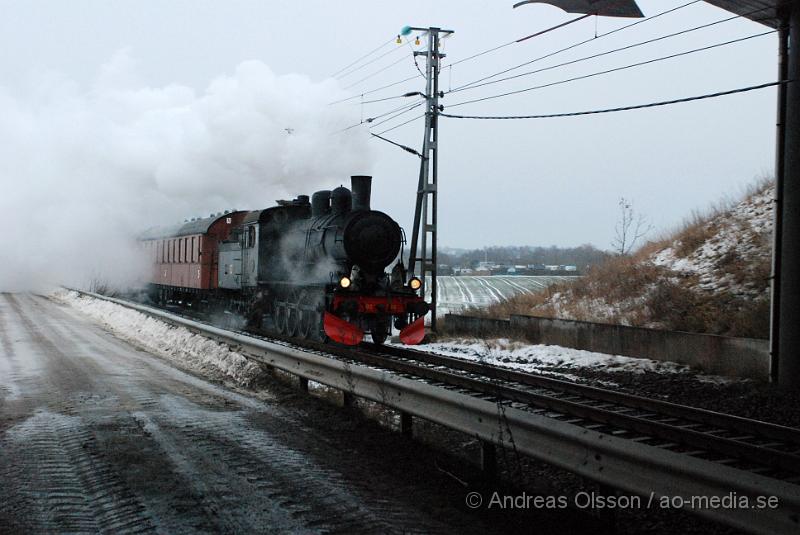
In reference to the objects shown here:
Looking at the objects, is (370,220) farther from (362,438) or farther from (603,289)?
(362,438)

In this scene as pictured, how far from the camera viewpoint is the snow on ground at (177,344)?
438 inches

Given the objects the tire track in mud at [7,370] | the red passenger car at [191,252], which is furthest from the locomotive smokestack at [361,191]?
the red passenger car at [191,252]

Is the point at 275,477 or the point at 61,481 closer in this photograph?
the point at 61,481

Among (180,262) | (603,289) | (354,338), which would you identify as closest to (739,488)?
(354,338)

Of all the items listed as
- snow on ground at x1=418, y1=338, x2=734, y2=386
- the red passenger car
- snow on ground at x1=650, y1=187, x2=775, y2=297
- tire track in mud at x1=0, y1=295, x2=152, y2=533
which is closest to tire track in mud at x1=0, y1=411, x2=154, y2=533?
tire track in mud at x1=0, y1=295, x2=152, y2=533

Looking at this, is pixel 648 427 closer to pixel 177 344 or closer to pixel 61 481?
pixel 61 481

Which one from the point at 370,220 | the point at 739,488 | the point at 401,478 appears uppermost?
the point at 370,220

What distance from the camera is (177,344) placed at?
14.4 m

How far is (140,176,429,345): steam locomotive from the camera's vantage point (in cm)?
1493

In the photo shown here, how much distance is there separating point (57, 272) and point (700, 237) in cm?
3589

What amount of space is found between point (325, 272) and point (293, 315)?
6.45ft

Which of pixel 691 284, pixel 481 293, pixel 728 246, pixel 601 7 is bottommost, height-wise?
pixel 481 293

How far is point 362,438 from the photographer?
274 inches

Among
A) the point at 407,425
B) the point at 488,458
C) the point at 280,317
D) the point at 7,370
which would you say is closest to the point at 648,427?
the point at 488,458
